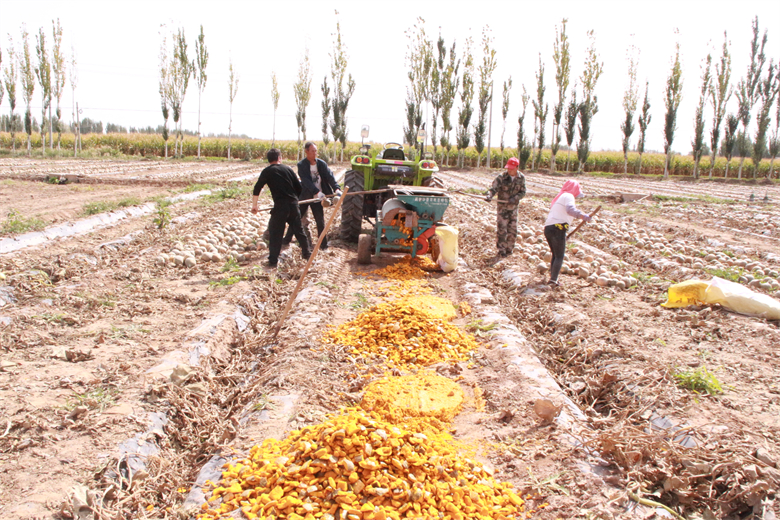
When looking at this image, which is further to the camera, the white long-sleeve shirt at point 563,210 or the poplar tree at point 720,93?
the poplar tree at point 720,93

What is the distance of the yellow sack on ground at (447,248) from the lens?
23.0 ft

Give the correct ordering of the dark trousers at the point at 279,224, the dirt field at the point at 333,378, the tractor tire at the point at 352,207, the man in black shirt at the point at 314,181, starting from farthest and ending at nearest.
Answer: the tractor tire at the point at 352,207 → the man in black shirt at the point at 314,181 → the dark trousers at the point at 279,224 → the dirt field at the point at 333,378

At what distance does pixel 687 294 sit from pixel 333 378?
4.20m

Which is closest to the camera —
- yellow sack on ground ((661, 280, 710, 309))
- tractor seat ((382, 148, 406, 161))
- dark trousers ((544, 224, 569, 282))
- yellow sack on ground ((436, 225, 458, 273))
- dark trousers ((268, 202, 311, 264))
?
yellow sack on ground ((661, 280, 710, 309))

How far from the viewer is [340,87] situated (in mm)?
33469

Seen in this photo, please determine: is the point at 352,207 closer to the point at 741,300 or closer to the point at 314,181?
the point at 314,181

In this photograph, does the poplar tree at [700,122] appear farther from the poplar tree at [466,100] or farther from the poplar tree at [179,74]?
the poplar tree at [179,74]

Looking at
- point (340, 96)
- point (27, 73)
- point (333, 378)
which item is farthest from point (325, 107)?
point (333, 378)

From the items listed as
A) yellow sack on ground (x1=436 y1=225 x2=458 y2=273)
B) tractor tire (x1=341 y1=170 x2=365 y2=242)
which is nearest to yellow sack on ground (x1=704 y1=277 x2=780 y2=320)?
yellow sack on ground (x1=436 y1=225 x2=458 y2=273)

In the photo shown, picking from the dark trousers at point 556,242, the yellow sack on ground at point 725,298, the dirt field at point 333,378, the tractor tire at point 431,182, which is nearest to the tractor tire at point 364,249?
the dirt field at point 333,378

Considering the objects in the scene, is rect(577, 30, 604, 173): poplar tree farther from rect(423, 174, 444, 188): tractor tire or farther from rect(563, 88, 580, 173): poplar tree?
rect(423, 174, 444, 188): tractor tire

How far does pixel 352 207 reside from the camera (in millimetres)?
8305

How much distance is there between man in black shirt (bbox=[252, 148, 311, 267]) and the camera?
6684 millimetres

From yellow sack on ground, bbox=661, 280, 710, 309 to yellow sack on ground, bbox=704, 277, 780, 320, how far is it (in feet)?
0.19
